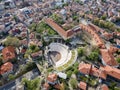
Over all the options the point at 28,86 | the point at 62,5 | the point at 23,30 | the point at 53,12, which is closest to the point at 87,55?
the point at 28,86

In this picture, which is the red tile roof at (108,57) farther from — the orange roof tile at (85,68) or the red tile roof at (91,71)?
the orange roof tile at (85,68)

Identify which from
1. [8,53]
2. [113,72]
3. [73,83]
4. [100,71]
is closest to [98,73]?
[100,71]

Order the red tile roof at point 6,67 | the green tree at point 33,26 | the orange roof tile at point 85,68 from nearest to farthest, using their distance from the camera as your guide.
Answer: the orange roof tile at point 85,68 < the red tile roof at point 6,67 < the green tree at point 33,26

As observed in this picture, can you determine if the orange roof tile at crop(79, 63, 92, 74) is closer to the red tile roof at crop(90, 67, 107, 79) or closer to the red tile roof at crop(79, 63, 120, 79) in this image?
the red tile roof at crop(79, 63, 120, 79)

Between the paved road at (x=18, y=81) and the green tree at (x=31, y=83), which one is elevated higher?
the green tree at (x=31, y=83)

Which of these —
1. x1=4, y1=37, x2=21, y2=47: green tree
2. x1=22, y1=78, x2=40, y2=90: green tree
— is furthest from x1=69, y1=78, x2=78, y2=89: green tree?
x1=4, y1=37, x2=21, y2=47: green tree

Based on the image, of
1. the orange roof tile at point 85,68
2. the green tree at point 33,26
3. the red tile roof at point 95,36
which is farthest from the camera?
the green tree at point 33,26

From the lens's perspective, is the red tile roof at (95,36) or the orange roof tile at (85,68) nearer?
the orange roof tile at (85,68)

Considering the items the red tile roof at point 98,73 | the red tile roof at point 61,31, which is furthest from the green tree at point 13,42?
the red tile roof at point 98,73
